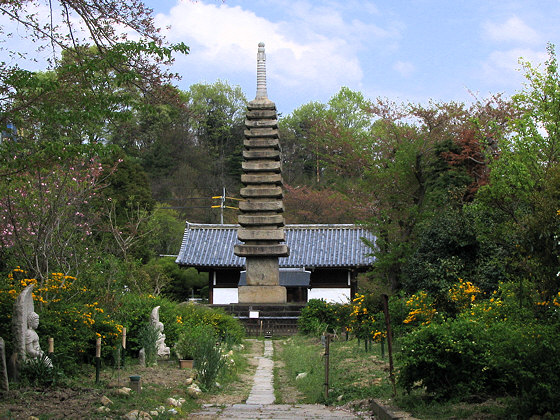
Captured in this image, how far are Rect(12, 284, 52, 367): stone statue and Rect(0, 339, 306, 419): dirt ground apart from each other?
0.71 m

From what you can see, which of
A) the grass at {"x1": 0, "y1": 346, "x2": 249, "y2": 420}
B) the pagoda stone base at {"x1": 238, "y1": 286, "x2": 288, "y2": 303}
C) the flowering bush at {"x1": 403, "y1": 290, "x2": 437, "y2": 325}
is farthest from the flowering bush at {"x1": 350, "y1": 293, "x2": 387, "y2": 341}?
the pagoda stone base at {"x1": 238, "y1": 286, "x2": 288, "y2": 303}

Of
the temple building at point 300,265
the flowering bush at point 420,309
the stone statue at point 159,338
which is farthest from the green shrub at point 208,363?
the temple building at point 300,265

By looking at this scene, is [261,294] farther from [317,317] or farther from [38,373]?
[38,373]

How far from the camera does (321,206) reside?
43.7m

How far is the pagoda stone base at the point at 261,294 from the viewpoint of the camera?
27.4 meters

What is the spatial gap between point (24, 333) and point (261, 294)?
17.7 metres

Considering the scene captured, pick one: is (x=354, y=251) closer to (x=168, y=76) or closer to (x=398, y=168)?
(x=398, y=168)

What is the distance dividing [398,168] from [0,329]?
1577 centimetres

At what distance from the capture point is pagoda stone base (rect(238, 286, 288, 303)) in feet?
89.8

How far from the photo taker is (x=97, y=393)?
9.39 meters

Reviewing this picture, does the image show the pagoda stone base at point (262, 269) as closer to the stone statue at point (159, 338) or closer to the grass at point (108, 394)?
the stone statue at point (159, 338)

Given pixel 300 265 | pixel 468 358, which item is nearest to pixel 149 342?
pixel 468 358

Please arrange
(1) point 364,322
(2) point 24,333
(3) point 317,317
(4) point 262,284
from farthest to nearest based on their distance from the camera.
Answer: (4) point 262,284, (3) point 317,317, (1) point 364,322, (2) point 24,333

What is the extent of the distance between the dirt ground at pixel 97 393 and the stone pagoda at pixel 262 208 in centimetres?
1229
